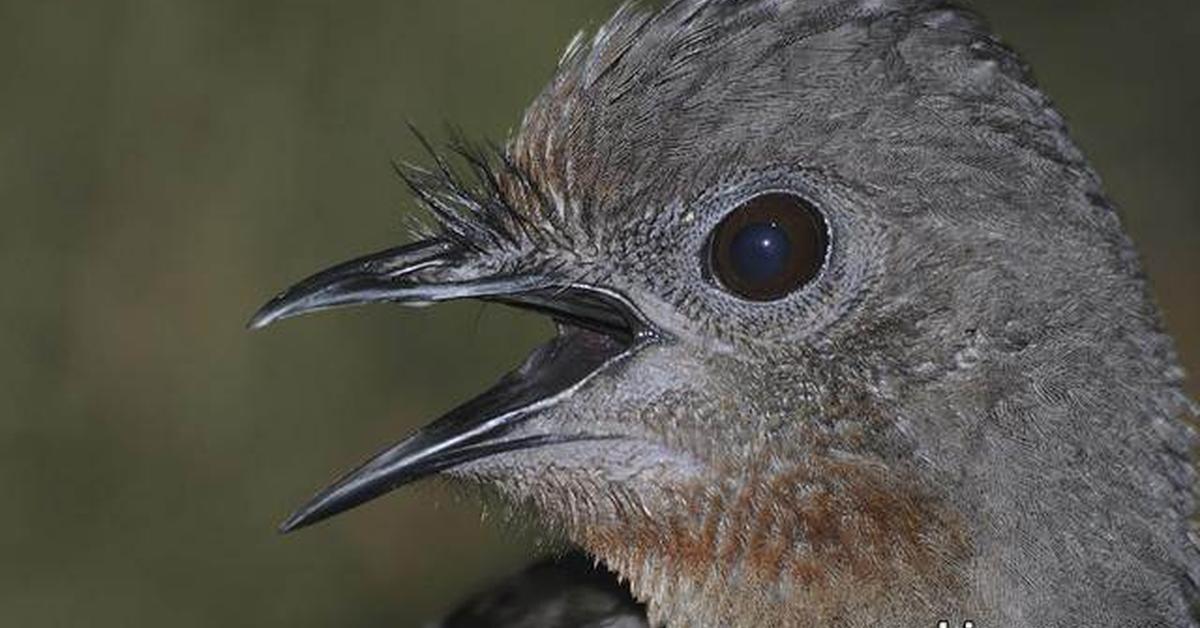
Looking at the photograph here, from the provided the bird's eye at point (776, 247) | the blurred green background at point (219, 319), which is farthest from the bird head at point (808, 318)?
the blurred green background at point (219, 319)

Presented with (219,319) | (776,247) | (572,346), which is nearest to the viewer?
(776,247)

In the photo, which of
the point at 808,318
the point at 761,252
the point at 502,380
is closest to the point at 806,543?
the point at 808,318

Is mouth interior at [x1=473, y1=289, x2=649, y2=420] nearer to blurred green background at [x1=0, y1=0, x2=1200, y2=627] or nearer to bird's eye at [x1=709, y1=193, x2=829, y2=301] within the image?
bird's eye at [x1=709, y1=193, x2=829, y2=301]

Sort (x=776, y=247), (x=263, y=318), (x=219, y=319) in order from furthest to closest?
(x=219, y=319) → (x=263, y=318) → (x=776, y=247)

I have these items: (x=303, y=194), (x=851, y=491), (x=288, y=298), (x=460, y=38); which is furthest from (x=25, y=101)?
(x=851, y=491)

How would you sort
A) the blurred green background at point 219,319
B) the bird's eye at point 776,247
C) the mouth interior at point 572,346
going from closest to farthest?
the bird's eye at point 776,247 < the mouth interior at point 572,346 < the blurred green background at point 219,319

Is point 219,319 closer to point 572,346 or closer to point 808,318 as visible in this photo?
point 572,346

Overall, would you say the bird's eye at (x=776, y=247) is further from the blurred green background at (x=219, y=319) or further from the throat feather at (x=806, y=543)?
the blurred green background at (x=219, y=319)
